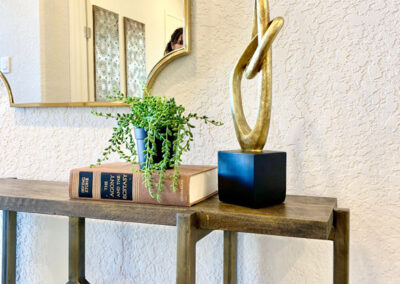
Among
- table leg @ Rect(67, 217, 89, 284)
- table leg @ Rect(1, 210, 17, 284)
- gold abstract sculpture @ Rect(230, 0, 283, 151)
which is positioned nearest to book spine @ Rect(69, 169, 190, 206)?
gold abstract sculpture @ Rect(230, 0, 283, 151)

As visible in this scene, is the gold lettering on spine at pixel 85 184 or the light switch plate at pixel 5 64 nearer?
the gold lettering on spine at pixel 85 184

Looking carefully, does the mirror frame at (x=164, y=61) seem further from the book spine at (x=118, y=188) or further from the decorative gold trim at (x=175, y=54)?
the book spine at (x=118, y=188)

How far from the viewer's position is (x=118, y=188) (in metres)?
0.79

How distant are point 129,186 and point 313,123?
1.59ft

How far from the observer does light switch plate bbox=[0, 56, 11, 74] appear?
125cm

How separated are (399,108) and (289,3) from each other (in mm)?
372

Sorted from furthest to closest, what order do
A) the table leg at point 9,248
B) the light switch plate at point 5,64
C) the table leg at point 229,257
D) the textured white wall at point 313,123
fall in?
the light switch plate at point 5,64, the table leg at point 9,248, the table leg at point 229,257, the textured white wall at point 313,123

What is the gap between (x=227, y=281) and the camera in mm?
993

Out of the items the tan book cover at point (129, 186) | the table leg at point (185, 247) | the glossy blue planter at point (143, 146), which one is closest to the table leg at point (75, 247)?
the tan book cover at point (129, 186)

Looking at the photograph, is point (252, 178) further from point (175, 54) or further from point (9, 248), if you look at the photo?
point (9, 248)

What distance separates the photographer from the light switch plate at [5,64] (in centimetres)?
125

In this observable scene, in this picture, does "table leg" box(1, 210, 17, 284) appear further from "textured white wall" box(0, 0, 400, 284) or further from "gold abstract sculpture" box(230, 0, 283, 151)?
"gold abstract sculpture" box(230, 0, 283, 151)

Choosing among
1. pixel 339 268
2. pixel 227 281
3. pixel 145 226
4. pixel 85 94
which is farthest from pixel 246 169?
pixel 85 94

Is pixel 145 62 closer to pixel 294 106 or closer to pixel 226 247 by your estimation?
pixel 294 106
